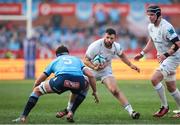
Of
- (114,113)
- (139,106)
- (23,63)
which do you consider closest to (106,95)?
(139,106)

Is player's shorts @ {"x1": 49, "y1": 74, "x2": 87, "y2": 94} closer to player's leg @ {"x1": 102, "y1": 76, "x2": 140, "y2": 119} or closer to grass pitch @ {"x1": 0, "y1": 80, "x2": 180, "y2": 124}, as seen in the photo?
grass pitch @ {"x1": 0, "y1": 80, "x2": 180, "y2": 124}

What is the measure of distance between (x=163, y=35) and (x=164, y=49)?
0.34 metres

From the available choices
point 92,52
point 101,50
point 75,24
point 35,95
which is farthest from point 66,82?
point 75,24

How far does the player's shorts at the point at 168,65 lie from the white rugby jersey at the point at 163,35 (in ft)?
0.55

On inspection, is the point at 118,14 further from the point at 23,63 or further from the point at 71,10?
the point at 23,63

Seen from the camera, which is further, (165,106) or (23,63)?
(23,63)

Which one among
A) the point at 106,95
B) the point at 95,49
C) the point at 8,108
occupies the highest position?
the point at 95,49

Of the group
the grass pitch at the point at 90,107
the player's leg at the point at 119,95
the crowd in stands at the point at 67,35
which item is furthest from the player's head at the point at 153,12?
the crowd in stands at the point at 67,35

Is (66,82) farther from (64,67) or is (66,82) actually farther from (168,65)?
(168,65)

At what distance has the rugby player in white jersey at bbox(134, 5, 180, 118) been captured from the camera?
52.6 ft

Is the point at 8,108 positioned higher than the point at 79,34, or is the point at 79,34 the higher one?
the point at 8,108

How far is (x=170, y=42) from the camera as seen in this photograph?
16234mm

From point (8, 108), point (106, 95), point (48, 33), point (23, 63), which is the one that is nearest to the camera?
point (8, 108)

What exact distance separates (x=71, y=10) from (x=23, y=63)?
6.64 meters
